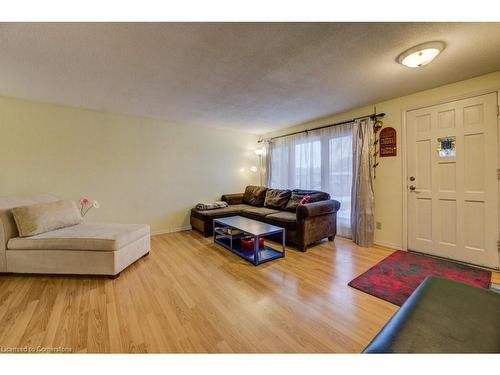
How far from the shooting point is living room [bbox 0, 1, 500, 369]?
143 cm

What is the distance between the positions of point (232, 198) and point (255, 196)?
1.78 feet

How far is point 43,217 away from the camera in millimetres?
2363

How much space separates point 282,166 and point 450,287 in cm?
377

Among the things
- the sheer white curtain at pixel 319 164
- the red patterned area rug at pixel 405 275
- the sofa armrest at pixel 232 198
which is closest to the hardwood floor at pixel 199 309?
the red patterned area rug at pixel 405 275

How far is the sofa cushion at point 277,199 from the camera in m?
3.95

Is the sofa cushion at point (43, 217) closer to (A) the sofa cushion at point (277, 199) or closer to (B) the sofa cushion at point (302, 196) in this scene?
(A) the sofa cushion at point (277, 199)

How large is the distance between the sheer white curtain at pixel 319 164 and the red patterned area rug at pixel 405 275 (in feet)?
3.65

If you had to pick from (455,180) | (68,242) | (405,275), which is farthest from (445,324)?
(68,242)

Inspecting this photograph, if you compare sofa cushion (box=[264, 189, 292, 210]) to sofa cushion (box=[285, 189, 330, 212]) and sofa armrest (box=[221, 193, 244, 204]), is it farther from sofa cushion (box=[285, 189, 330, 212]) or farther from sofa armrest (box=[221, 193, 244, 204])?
sofa armrest (box=[221, 193, 244, 204])

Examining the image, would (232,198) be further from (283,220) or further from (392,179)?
(392,179)
